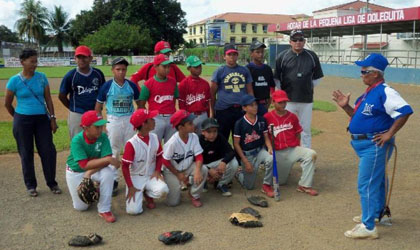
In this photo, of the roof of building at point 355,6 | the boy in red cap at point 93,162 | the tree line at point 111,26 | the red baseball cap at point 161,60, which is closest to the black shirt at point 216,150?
the red baseball cap at point 161,60

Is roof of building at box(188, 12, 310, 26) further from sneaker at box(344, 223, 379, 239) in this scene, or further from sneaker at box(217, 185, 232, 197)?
sneaker at box(344, 223, 379, 239)

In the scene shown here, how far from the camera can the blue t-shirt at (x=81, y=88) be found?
5082 mm

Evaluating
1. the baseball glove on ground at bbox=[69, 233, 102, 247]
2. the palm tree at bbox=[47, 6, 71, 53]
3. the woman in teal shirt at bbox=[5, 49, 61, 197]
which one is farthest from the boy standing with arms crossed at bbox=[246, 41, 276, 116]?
the palm tree at bbox=[47, 6, 71, 53]

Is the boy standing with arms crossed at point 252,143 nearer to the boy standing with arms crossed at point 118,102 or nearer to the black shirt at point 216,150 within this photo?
the black shirt at point 216,150

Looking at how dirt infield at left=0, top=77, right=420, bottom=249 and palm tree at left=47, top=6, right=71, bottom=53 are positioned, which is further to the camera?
palm tree at left=47, top=6, right=71, bottom=53

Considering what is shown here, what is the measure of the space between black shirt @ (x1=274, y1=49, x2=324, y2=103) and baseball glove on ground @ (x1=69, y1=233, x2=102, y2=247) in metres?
3.66

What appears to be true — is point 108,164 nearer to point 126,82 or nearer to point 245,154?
point 126,82

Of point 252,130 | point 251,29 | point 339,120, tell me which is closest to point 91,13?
point 251,29

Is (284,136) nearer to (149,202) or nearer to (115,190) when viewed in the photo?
(149,202)

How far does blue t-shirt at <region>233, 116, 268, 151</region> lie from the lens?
17.2ft

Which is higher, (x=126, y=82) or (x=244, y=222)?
(x=126, y=82)

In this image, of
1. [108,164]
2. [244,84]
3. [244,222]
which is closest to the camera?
[244,222]

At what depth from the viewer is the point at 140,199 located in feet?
14.8

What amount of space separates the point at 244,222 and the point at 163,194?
3.51ft
